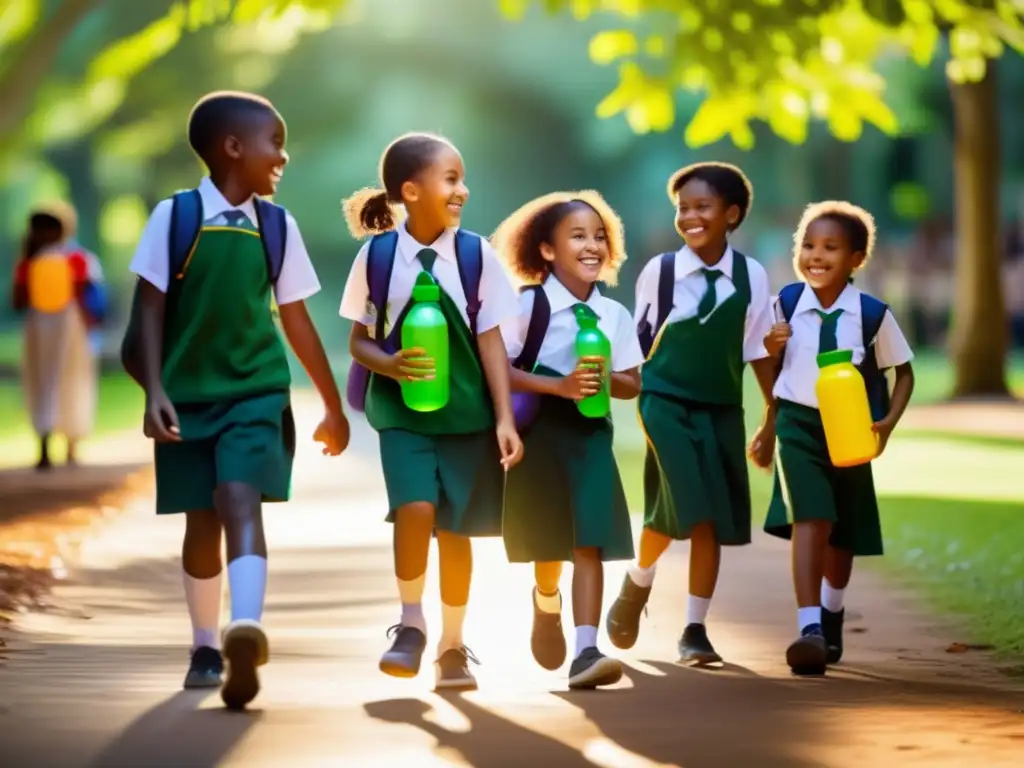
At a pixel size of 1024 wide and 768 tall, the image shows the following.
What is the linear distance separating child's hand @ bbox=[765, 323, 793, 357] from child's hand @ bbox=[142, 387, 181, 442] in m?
2.44

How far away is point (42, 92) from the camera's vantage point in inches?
1528

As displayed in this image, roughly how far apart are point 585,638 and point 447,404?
36.1 inches

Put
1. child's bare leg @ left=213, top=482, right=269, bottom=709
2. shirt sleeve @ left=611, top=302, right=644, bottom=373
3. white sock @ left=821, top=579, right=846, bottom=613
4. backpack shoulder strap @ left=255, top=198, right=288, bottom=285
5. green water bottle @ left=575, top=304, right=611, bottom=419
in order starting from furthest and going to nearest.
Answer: white sock @ left=821, top=579, right=846, bottom=613
shirt sleeve @ left=611, top=302, right=644, bottom=373
green water bottle @ left=575, top=304, right=611, bottom=419
backpack shoulder strap @ left=255, top=198, right=288, bottom=285
child's bare leg @ left=213, top=482, right=269, bottom=709

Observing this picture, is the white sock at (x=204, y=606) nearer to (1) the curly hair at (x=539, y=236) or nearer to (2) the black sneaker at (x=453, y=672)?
(2) the black sneaker at (x=453, y=672)

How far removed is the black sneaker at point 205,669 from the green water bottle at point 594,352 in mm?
1507

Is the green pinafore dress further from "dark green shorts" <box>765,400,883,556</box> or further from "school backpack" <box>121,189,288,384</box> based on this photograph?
"school backpack" <box>121,189,288,384</box>

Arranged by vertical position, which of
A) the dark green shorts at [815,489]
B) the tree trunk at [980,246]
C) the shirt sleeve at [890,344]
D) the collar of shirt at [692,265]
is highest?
the tree trunk at [980,246]

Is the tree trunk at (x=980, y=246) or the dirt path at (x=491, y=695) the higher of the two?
the tree trunk at (x=980, y=246)

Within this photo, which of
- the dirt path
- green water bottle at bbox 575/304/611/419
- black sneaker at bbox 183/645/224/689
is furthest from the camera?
green water bottle at bbox 575/304/611/419

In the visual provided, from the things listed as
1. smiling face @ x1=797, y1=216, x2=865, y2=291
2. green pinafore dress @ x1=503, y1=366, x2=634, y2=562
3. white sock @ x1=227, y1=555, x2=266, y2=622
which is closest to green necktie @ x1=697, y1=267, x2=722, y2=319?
smiling face @ x1=797, y1=216, x2=865, y2=291

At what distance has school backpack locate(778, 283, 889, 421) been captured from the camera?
831 centimetres

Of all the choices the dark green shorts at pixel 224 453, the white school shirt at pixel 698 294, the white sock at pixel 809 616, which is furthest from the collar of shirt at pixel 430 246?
the white sock at pixel 809 616

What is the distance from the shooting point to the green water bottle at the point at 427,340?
7.27 metres

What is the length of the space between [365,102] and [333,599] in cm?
4449
